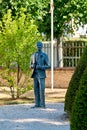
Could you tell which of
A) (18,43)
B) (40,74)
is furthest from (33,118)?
(18,43)

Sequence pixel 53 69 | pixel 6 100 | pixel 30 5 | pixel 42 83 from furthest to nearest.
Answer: pixel 30 5, pixel 53 69, pixel 6 100, pixel 42 83

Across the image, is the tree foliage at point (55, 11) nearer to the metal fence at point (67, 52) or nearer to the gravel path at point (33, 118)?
the metal fence at point (67, 52)

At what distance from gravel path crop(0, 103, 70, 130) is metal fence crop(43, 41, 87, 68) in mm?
12146

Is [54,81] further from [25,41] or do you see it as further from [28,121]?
[28,121]

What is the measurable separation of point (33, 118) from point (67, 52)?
52.1ft

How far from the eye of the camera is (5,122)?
40.3 feet

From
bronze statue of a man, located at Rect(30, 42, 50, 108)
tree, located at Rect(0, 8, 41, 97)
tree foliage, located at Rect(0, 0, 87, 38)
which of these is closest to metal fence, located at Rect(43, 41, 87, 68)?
tree foliage, located at Rect(0, 0, 87, 38)

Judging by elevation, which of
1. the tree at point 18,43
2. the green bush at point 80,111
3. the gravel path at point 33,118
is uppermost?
the green bush at point 80,111

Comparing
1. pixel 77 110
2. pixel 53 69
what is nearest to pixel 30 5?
pixel 53 69

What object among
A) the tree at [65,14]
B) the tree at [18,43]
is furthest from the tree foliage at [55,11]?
the tree at [18,43]

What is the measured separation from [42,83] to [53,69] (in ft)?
39.6

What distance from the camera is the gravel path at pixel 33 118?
1130cm

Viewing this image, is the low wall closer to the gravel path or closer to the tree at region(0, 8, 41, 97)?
the tree at region(0, 8, 41, 97)

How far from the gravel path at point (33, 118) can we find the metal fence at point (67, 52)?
1215cm
